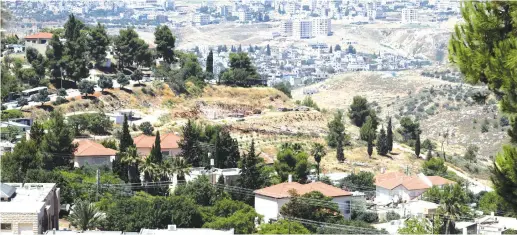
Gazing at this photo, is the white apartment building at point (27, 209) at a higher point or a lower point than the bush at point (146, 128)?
higher

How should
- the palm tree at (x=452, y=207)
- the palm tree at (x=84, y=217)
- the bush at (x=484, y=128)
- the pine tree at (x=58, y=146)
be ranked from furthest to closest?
the bush at (x=484, y=128), the pine tree at (x=58, y=146), the palm tree at (x=452, y=207), the palm tree at (x=84, y=217)

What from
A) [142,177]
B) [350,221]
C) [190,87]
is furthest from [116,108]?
[350,221]

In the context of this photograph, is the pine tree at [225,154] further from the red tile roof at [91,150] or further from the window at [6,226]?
the window at [6,226]

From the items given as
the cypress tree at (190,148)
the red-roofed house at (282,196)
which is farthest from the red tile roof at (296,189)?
the cypress tree at (190,148)

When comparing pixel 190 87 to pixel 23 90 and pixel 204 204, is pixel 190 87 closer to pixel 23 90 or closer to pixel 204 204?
pixel 23 90

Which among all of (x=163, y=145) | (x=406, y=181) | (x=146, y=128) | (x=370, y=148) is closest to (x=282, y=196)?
(x=406, y=181)

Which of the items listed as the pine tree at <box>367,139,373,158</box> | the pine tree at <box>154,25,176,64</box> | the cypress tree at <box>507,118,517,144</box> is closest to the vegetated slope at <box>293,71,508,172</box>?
the pine tree at <box>367,139,373,158</box>

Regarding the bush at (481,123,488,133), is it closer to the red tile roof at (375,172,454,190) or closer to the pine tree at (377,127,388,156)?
the pine tree at (377,127,388,156)

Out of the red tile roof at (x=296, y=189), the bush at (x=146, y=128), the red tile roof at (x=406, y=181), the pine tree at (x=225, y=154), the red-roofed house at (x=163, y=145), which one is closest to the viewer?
the red tile roof at (x=296, y=189)
